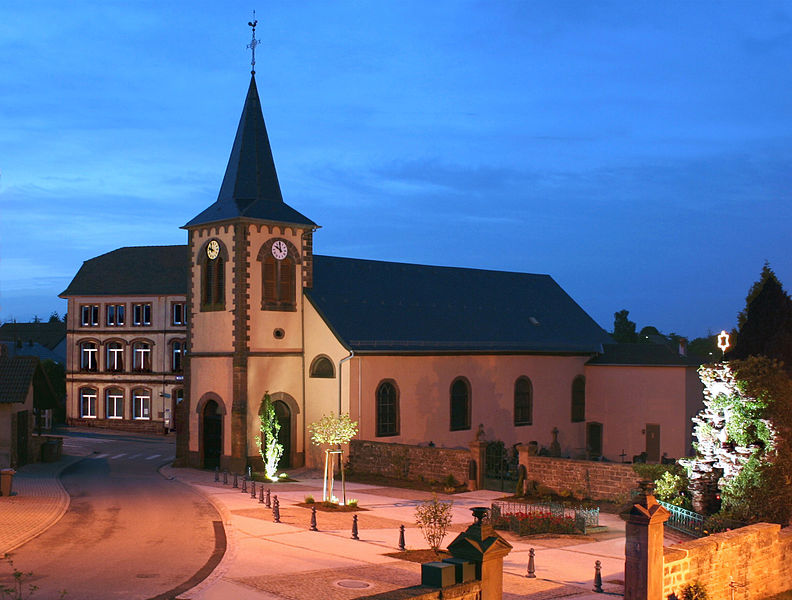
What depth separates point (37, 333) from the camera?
292 ft

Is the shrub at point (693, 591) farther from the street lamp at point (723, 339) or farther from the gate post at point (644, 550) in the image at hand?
the street lamp at point (723, 339)

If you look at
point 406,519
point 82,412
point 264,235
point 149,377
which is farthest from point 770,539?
point 82,412

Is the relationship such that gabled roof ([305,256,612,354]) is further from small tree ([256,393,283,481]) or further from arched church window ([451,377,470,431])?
small tree ([256,393,283,481])

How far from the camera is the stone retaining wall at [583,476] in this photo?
2778cm

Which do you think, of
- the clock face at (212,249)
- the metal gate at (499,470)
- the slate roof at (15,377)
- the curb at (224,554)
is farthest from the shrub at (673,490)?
the slate roof at (15,377)

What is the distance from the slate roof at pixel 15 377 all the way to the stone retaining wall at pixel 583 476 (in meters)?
20.8

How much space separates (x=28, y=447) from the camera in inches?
1576

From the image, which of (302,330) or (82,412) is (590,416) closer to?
(302,330)

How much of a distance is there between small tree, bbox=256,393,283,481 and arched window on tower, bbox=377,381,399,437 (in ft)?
14.2

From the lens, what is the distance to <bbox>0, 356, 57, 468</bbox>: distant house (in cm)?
3619

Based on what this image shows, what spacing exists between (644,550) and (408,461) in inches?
742

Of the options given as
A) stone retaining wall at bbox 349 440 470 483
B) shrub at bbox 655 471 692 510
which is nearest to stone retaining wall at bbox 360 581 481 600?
shrub at bbox 655 471 692 510

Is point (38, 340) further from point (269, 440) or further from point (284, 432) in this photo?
point (269, 440)

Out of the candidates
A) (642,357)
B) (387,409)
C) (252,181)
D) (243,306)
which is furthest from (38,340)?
(642,357)
